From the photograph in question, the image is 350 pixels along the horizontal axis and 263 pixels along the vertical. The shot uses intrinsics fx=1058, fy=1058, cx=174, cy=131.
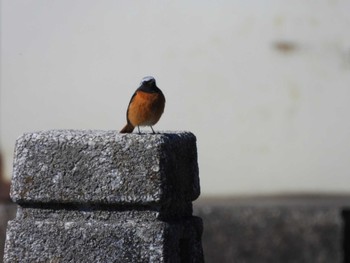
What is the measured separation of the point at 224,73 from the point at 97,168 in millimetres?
4369

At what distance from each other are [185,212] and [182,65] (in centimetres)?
418

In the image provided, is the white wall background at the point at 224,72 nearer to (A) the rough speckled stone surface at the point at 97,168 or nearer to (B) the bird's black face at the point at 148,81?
(B) the bird's black face at the point at 148,81

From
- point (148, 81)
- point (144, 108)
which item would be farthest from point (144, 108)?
point (148, 81)

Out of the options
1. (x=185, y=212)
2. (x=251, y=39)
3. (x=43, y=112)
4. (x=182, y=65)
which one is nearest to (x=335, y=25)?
(x=251, y=39)

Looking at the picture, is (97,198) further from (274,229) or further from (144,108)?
(274,229)

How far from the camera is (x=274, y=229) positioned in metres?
7.31

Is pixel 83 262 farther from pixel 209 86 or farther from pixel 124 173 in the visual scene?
pixel 209 86

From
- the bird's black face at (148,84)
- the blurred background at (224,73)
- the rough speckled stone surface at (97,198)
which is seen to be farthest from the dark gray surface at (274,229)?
the rough speckled stone surface at (97,198)

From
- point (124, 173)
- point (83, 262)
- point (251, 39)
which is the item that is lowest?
point (83, 262)

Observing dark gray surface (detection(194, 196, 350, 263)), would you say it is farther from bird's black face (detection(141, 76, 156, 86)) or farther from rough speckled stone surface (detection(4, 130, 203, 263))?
rough speckled stone surface (detection(4, 130, 203, 263))

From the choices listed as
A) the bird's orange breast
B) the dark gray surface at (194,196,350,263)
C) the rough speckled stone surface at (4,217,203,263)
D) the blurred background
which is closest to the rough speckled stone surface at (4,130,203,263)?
the rough speckled stone surface at (4,217,203,263)

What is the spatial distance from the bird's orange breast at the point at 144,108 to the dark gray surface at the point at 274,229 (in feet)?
12.3

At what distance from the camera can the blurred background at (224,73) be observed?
6.96 metres

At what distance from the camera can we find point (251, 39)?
275 inches
